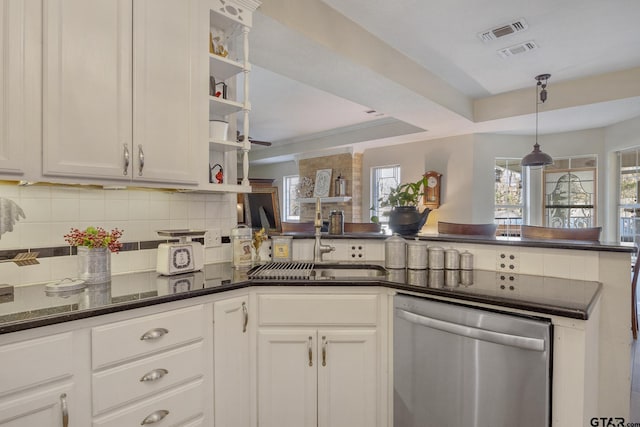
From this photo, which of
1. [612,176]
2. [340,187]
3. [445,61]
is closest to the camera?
[445,61]

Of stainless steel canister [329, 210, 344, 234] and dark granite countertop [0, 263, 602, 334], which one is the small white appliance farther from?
stainless steel canister [329, 210, 344, 234]

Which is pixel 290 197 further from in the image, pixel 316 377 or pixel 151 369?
pixel 151 369

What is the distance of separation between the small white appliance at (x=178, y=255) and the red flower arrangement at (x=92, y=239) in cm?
21

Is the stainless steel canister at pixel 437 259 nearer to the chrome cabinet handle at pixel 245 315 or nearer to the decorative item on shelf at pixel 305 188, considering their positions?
the chrome cabinet handle at pixel 245 315

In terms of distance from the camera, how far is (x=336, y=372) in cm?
165

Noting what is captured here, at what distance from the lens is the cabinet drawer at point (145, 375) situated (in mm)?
1176

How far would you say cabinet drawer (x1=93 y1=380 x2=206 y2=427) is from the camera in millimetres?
1211

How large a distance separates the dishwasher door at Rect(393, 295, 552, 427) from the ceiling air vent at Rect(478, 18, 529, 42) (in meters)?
2.39

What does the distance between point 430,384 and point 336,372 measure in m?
0.43

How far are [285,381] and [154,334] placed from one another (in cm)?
68

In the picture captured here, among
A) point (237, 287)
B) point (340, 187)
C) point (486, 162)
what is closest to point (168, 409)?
point (237, 287)

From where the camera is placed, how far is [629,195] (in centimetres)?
479

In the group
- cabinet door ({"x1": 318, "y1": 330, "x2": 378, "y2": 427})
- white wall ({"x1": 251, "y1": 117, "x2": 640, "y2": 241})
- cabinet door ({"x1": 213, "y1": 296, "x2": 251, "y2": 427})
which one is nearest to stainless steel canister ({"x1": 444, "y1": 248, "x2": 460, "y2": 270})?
cabinet door ({"x1": 318, "y1": 330, "x2": 378, "y2": 427})

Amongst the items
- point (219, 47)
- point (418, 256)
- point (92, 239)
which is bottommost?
point (418, 256)
